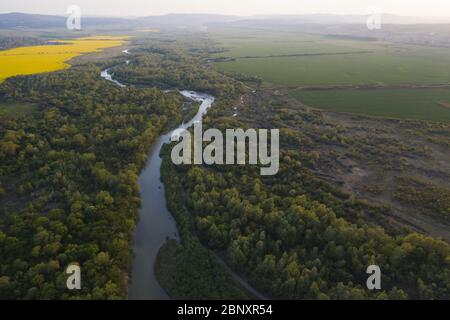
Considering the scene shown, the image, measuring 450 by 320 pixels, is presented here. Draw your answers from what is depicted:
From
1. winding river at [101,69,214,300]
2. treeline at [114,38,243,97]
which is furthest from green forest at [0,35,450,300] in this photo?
treeline at [114,38,243,97]

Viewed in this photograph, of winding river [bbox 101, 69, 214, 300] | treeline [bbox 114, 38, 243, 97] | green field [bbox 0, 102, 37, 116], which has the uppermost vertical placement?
treeline [bbox 114, 38, 243, 97]

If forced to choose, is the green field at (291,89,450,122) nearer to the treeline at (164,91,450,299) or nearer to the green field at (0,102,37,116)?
the treeline at (164,91,450,299)

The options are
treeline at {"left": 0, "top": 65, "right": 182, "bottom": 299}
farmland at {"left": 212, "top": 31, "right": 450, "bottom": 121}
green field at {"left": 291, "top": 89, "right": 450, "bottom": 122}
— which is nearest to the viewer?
treeline at {"left": 0, "top": 65, "right": 182, "bottom": 299}

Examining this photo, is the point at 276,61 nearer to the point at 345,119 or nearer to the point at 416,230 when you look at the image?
the point at 345,119

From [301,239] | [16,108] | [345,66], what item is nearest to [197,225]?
[301,239]

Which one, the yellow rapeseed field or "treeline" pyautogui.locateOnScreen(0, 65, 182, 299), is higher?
the yellow rapeseed field
